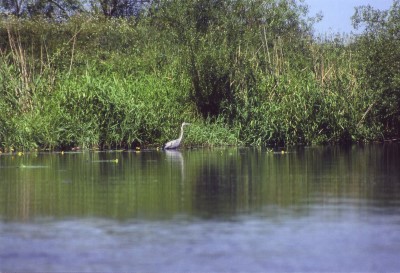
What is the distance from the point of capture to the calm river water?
9820 millimetres

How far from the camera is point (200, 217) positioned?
42.0ft

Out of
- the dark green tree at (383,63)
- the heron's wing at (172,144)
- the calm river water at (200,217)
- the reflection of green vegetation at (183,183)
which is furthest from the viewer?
the dark green tree at (383,63)

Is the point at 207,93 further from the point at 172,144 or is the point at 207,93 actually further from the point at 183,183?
the point at 183,183

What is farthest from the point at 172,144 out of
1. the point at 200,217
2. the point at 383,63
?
the point at 200,217

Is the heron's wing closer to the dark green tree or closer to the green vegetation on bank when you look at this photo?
the green vegetation on bank

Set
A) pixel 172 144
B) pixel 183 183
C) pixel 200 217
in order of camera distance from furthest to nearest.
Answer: pixel 172 144
pixel 183 183
pixel 200 217

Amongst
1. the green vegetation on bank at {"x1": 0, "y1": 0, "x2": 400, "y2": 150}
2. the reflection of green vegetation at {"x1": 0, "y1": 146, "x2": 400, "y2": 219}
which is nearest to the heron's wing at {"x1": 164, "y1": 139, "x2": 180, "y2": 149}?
the green vegetation on bank at {"x1": 0, "y1": 0, "x2": 400, "y2": 150}

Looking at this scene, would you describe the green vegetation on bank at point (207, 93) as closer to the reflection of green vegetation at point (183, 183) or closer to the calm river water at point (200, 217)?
the reflection of green vegetation at point (183, 183)

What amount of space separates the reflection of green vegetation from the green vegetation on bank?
2.58 m

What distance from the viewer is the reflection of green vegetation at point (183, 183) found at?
46.3ft

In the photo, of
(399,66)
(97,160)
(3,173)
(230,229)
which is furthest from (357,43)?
(230,229)

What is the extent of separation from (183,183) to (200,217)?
16.9 ft

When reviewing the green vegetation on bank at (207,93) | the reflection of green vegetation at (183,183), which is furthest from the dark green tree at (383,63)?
the reflection of green vegetation at (183,183)

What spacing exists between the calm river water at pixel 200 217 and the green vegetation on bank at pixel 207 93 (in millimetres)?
6692
